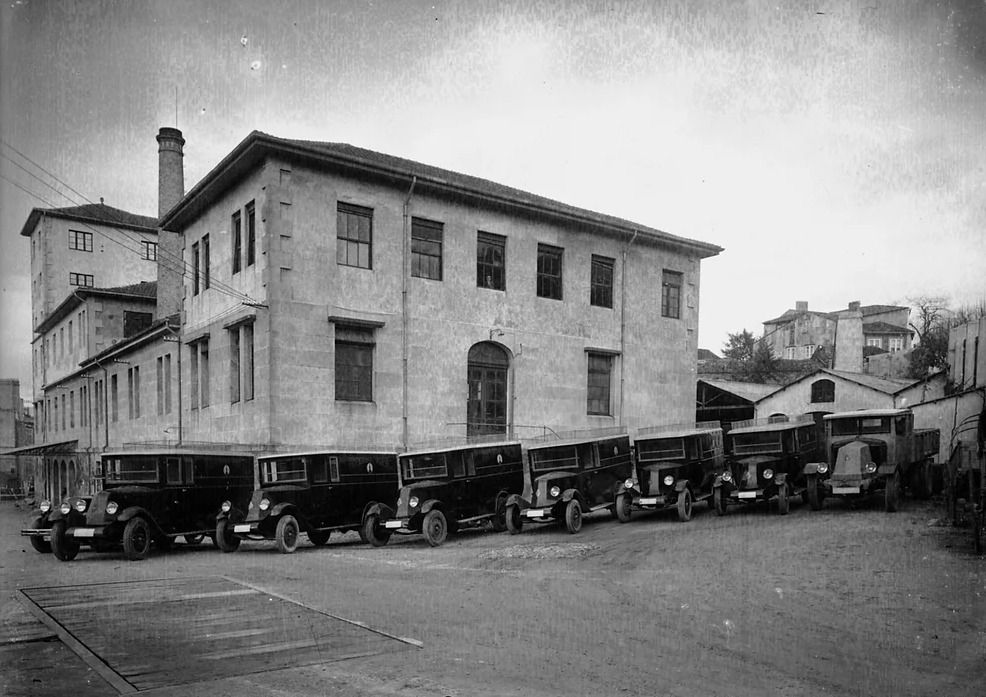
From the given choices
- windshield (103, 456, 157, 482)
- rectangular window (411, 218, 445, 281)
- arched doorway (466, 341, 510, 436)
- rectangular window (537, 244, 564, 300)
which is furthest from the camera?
rectangular window (537, 244, 564, 300)

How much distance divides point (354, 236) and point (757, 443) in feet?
39.0

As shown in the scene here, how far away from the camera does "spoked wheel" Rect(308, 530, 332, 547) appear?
16794mm

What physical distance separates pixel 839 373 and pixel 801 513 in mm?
16254

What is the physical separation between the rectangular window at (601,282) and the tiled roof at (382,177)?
3.85 ft

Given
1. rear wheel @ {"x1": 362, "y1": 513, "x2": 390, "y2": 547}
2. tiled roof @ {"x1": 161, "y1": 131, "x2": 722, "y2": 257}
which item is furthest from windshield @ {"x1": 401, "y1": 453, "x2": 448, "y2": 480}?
tiled roof @ {"x1": 161, "y1": 131, "x2": 722, "y2": 257}

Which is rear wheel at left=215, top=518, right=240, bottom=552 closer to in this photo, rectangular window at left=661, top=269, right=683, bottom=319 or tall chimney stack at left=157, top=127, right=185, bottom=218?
tall chimney stack at left=157, top=127, right=185, bottom=218

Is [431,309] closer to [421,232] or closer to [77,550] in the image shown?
[421,232]

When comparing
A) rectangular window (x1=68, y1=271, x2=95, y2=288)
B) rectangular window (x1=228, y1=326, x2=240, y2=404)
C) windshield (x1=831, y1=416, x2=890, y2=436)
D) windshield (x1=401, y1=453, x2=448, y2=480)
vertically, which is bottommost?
windshield (x1=401, y1=453, x2=448, y2=480)

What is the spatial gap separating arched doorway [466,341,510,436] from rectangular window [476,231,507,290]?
76.3 inches

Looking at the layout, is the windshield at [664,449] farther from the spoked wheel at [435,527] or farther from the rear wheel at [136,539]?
the rear wheel at [136,539]

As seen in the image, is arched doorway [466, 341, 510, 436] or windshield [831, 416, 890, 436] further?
arched doorway [466, 341, 510, 436]

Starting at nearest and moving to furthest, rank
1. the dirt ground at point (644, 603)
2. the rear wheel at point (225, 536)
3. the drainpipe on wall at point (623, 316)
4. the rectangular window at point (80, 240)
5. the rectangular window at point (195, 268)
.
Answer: the dirt ground at point (644, 603)
the rear wheel at point (225, 536)
the rectangular window at point (195, 268)
the drainpipe on wall at point (623, 316)
the rectangular window at point (80, 240)

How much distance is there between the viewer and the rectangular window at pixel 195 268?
83.5 ft

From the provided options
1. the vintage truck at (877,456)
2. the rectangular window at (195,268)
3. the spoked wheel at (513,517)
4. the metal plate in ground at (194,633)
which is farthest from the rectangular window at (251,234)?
the vintage truck at (877,456)
